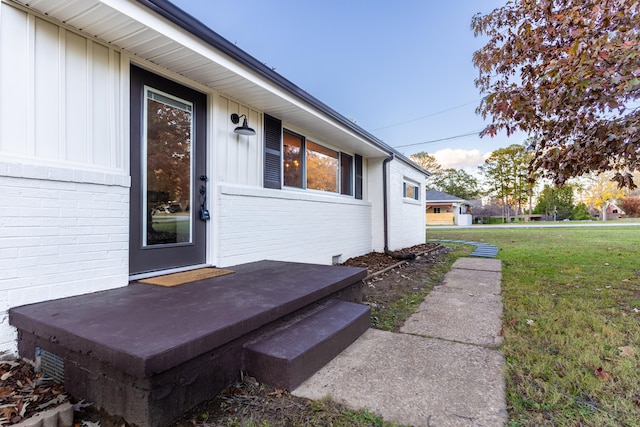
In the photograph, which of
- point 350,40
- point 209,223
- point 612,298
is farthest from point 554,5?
point 350,40

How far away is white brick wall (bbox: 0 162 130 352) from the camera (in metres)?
2.16

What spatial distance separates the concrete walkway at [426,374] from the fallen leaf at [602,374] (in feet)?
1.82

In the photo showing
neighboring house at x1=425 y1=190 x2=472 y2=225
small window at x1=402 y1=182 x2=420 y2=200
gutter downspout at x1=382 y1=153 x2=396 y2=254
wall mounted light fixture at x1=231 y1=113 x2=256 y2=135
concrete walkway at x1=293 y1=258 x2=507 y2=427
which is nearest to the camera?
concrete walkway at x1=293 y1=258 x2=507 y2=427

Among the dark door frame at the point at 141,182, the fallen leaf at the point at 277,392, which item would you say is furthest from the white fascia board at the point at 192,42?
the fallen leaf at the point at 277,392

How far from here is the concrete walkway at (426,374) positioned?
1.72 meters

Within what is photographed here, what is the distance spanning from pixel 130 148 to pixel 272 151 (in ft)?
7.27

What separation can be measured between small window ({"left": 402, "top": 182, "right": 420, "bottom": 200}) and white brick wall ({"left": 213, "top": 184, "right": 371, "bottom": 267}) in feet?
8.32

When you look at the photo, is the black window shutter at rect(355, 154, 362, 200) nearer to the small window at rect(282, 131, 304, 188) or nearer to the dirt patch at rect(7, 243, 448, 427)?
the small window at rect(282, 131, 304, 188)

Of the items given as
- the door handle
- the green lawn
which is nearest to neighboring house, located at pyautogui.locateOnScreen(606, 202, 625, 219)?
the green lawn

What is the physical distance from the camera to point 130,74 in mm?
3018

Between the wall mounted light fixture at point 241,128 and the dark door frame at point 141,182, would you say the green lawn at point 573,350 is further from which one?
the wall mounted light fixture at point 241,128

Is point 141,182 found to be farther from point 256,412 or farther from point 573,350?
point 573,350

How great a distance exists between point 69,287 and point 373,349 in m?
2.46

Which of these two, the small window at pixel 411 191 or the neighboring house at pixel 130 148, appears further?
the small window at pixel 411 191
